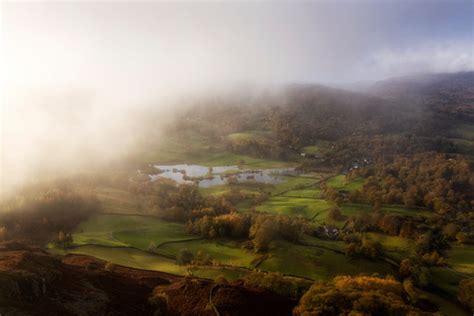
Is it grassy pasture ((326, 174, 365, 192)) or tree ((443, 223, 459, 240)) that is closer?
tree ((443, 223, 459, 240))

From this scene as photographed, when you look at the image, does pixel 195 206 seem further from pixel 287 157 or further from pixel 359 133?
pixel 359 133

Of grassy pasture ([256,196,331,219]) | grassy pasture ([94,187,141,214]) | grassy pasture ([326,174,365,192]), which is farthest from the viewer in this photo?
grassy pasture ([326,174,365,192])

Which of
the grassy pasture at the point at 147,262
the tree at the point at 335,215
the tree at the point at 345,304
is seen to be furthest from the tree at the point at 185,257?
the tree at the point at 335,215

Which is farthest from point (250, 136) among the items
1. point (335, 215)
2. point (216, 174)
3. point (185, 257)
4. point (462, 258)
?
point (185, 257)

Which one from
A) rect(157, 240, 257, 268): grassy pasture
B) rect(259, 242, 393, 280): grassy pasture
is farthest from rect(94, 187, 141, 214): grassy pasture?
rect(259, 242, 393, 280): grassy pasture

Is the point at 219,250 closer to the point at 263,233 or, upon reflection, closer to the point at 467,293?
the point at 263,233

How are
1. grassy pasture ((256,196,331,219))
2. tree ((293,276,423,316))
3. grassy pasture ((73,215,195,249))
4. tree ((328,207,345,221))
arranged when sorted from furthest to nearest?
grassy pasture ((256,196,331,219))
tree ((328,207,345,221))
grassy pasture ((73,215,195,249))
tree ((293,276,423,316))

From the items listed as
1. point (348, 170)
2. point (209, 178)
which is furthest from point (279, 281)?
point (348, 170)

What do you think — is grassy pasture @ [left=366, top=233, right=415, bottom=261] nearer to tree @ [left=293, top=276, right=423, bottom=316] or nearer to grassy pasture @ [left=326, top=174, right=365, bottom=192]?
tree @ [left=293, top=276, right=423, bottom=316]

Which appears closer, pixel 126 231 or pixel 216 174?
pixel 126 231
